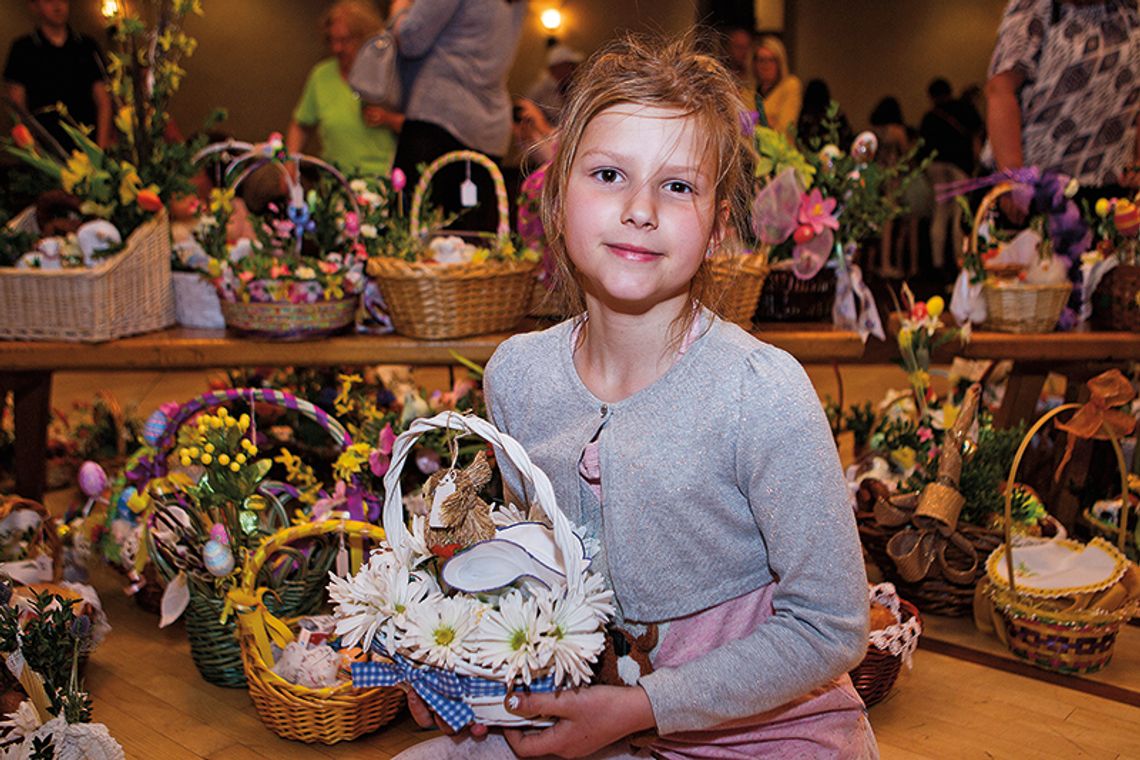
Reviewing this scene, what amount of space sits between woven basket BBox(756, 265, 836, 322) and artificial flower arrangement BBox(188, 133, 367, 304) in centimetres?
101

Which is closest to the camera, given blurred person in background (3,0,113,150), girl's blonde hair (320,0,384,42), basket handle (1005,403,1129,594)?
basket handle (1005,403,1129,594)

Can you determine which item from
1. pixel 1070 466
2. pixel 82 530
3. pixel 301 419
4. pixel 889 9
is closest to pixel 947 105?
pixel 889 9

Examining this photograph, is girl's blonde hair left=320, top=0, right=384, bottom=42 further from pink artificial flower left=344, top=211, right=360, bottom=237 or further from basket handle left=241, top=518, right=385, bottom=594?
basket handle left=241, top=518, right=385, bottom=594

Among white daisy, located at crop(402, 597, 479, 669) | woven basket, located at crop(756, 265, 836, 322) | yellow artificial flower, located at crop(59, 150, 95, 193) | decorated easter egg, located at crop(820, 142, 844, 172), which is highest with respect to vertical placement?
decorated easter egg, located at crop(820, 142, 844, 172)

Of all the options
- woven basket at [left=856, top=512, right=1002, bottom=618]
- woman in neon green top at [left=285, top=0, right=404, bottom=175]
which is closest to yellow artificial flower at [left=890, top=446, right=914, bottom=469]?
woven basket at [left=856, top=512, right=1002, bottom=618]

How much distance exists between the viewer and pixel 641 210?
4.33 ft

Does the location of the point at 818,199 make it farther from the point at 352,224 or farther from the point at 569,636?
the point at 569,636

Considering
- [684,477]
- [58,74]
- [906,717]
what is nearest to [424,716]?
[684,477]

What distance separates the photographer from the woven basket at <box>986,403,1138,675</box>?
2160mm

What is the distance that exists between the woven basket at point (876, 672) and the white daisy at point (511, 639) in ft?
3.07

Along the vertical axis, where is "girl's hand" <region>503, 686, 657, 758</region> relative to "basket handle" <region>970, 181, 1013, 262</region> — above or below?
below

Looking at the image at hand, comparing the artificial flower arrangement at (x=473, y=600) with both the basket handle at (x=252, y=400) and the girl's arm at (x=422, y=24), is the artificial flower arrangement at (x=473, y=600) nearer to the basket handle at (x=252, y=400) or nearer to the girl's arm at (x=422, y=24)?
the basket handle at (x=252, y=400)

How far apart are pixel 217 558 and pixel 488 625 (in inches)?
40.5

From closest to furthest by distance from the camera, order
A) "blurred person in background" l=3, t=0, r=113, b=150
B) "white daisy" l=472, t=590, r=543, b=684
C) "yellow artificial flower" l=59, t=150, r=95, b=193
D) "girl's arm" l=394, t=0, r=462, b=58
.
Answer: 1. "white daisy" l=472, t=590, r=543, b=684
2. "yellow artificial flower" l=59, t=150, r=95, b=193
3. "girl's arm" l=394, t=0, r=462, b=58
4. "blurred person in background" l=3, t=0, r=113, b=150
